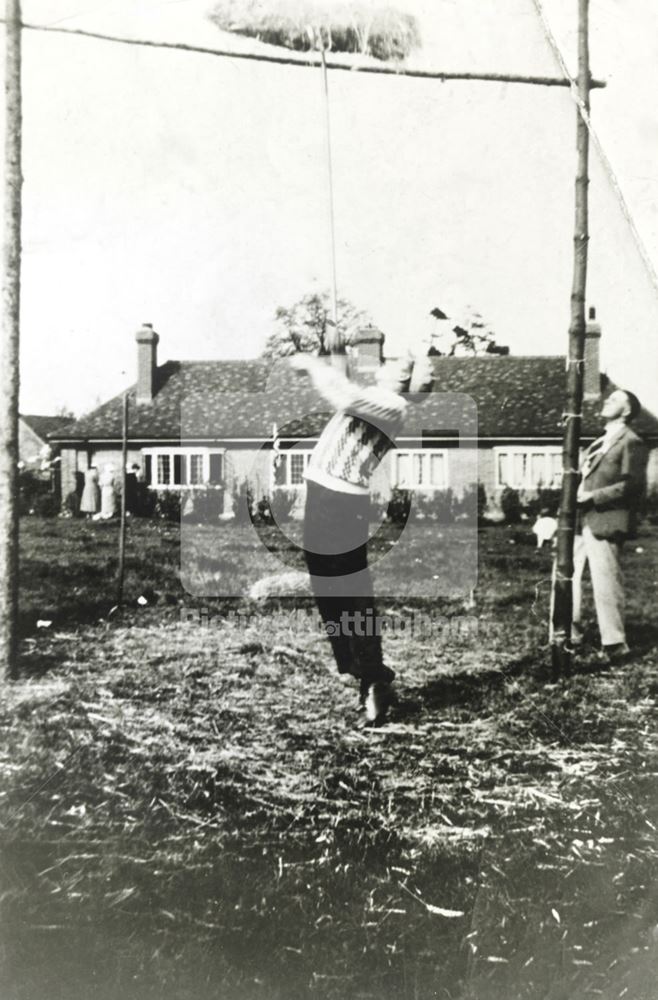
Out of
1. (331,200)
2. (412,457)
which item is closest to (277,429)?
(412,457)

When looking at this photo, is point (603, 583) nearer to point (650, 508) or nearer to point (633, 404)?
point (650, 508)

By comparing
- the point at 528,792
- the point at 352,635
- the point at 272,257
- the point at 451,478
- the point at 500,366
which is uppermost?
the point at 272,257

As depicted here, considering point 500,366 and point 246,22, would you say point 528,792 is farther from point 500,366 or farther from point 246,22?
point 246,22

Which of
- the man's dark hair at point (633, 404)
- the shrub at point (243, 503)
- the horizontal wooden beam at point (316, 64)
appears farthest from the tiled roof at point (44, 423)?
the man's dark hair at point (633, 404)

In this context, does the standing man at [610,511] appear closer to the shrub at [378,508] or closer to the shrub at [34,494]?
the shrub at [378,508]

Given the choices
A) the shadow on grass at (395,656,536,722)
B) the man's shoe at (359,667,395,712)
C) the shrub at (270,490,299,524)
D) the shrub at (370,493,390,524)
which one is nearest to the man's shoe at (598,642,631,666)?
the shadow on grass at (395,656,536,722)

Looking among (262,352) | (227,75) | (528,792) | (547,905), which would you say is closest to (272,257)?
(262,352)
